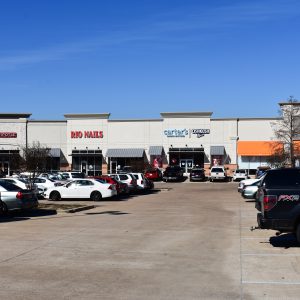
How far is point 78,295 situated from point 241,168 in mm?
56908

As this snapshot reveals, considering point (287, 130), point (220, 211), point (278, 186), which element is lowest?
point (220, 211)

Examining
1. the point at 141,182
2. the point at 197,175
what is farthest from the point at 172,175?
the point at 141,182

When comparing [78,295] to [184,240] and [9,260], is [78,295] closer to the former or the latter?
[9,260]

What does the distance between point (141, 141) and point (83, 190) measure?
115ft

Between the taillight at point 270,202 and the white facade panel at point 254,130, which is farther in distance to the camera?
the white facade panel at point 254,130

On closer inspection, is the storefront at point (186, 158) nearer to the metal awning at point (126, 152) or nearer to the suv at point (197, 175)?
the metal awning at point (126, 152)

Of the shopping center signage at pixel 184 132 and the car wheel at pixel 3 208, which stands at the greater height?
the shopping center signage at pixel 184 132

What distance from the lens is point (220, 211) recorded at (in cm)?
2272

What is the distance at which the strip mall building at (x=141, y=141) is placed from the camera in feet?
206

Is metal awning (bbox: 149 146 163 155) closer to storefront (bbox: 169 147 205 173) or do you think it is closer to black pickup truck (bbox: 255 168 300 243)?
storefront (bbox: 169 147 205 173)

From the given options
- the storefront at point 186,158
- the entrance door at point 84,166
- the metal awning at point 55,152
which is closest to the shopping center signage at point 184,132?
the storefront at point 186,158

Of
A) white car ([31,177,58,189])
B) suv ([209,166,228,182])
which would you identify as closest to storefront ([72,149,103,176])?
suv ([209,166,228,182])

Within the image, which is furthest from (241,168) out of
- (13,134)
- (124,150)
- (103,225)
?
(103,225)

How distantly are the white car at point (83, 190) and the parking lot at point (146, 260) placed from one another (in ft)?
37.9
